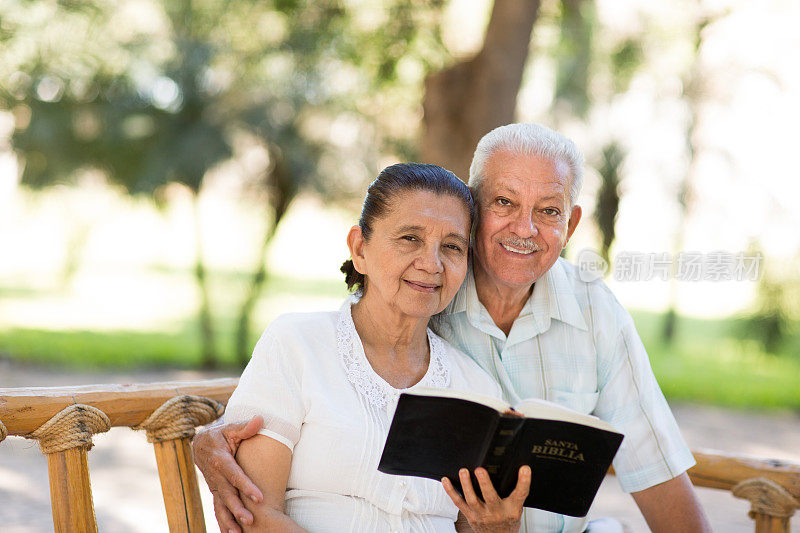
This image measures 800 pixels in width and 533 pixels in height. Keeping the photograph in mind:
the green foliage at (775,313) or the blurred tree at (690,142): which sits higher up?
the blurred tree at (690,142)

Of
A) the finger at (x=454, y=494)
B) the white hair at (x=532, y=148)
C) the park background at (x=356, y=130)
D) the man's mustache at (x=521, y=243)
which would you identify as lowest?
the finger at (x=454, y=494)

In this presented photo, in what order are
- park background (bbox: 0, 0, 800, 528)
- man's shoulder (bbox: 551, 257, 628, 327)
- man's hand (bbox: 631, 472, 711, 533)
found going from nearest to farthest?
1. man's hand (bbox: 631, 472, 711, 533)
2. man's shoulder (bbox: 551, 257, 628, 327)
3. park background (bbox: 0, 0, 800, 528)

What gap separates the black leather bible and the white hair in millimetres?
971

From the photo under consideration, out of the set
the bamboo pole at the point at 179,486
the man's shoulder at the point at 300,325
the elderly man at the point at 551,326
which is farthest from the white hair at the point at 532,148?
the bamboo pole at the point at 179,486

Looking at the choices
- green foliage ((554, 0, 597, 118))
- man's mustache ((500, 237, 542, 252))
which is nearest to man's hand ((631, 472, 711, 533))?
man's mustache ((500, 237, 542, 252))

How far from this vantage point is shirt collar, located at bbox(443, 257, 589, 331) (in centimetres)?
278

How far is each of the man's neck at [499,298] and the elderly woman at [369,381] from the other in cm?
33

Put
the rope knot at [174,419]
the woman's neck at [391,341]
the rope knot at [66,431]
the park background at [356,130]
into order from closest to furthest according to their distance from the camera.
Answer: the rope knot at [66,431] → the woman's neck at [391,341] → the rope knot at [174,419] → the park background at [356,130]

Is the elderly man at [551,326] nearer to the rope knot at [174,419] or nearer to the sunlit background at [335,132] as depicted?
the rope knot at [174,419]

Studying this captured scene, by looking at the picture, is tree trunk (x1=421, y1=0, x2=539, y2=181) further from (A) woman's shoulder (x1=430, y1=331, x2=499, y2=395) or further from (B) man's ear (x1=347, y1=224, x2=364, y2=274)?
(B) man's ear (x1=347, y1=224, x2=364, y2=274)

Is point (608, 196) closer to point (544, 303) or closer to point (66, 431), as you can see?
point (544, 303)

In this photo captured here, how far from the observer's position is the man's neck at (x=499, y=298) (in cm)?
279

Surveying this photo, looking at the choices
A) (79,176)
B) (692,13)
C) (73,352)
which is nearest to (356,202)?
(79,176)

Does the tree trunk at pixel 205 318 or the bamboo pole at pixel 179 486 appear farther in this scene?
the tree trunk at pixel 205 318
